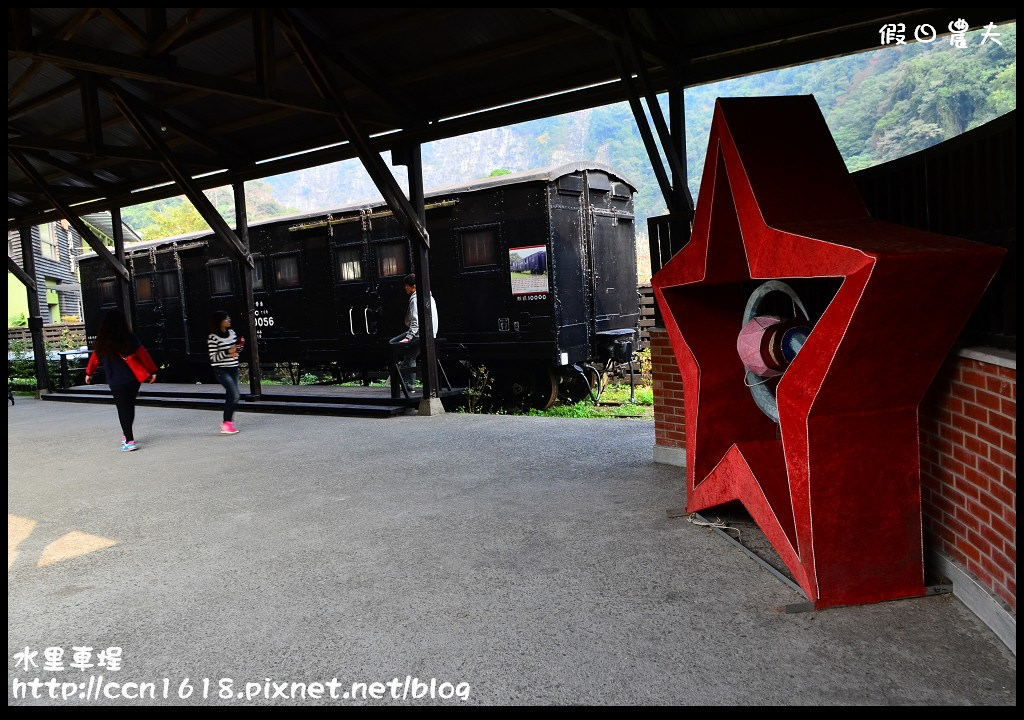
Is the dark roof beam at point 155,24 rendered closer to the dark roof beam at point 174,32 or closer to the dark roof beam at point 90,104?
the dark roof beam at point 174,32

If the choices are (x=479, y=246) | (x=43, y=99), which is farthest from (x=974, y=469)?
(x=43, y=99)

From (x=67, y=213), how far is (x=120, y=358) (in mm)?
6388

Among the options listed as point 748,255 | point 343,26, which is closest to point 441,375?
point 343,26

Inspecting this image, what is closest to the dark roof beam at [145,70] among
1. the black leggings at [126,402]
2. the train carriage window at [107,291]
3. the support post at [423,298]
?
the support post at [423,298]

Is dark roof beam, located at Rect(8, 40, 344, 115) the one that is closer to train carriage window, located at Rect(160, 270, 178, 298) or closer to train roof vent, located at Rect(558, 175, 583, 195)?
train roof vent, located at Rect(558, 175, 583, 195)

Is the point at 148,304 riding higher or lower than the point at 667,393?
higher

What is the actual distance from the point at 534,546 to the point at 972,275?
2.43m

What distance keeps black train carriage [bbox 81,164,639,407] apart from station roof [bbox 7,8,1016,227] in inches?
67.6

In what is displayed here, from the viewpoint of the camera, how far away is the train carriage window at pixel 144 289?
15370mm

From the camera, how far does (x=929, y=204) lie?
329cm

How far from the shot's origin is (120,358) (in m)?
7.28

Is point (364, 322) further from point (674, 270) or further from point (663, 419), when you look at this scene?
point (674, 270)

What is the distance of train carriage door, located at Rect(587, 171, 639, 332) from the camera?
10531 millimetres

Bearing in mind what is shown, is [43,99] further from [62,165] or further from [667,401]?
[667,401]
